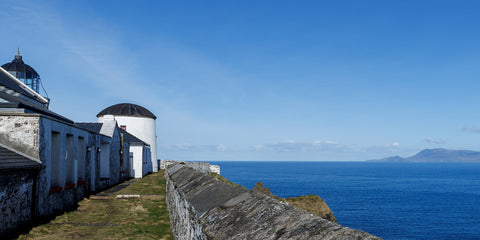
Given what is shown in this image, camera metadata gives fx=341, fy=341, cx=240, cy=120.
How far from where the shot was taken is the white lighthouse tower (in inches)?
1517

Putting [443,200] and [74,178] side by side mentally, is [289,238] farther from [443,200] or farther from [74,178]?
[443,200]

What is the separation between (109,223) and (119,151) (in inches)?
659

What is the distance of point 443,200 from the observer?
60719 millimetres

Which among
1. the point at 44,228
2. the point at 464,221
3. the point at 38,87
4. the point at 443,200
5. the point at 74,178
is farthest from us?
the point at 443,200

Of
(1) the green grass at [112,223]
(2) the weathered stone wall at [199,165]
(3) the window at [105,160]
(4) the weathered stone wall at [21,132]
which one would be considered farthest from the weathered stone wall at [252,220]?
(2) the weathered stone wall at [199,165]

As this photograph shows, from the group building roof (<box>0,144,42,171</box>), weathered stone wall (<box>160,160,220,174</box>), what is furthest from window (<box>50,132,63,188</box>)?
weathered stone wall (<box>160,160,220,174</box>)

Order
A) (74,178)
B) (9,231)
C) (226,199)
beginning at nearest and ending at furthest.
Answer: (226,199) < (9,231) < (74,178)

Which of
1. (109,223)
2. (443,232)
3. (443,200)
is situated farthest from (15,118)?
(443,200)

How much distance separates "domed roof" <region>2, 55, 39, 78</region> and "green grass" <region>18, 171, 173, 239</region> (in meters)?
23.3

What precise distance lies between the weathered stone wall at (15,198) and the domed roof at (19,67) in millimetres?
25380

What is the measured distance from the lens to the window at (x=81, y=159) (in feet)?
51.6

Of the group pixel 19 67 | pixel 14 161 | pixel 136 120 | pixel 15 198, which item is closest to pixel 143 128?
→ pixel 136 120

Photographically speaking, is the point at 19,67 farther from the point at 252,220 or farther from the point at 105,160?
the point at 252,220

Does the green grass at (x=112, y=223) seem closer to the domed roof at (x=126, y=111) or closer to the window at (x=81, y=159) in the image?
the window at (x=81, y=159)
